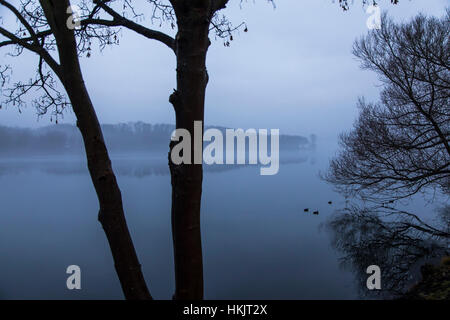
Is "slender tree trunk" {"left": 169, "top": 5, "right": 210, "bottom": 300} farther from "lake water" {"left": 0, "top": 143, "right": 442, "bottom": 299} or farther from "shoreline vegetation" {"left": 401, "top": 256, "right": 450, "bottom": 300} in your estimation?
"lake water" {"left": 0, "top": 143, "right": 442, "bottom": 299}

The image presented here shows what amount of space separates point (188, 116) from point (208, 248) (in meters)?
7.34

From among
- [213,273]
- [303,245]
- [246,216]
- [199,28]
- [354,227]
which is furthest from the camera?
[246,216]

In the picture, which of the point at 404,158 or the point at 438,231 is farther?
the point at 438,231

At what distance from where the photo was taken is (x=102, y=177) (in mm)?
1262

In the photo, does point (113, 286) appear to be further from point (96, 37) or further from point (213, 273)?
point (96, 37)

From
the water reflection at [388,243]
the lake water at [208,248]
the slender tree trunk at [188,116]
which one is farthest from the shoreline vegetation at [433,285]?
the slender tree trunk at [188,116]

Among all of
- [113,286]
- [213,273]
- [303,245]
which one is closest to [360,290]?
[303,245]

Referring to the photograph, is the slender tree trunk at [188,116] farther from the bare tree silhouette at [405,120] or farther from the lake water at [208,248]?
the bare tree silhouette at [405,120]

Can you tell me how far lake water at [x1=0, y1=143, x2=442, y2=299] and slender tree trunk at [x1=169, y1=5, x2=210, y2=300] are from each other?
198 inches

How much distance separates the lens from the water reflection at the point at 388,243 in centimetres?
581

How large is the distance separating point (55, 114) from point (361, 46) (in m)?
6.78

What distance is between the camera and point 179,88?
1069 mm

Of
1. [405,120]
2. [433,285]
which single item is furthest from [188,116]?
[405,120]
